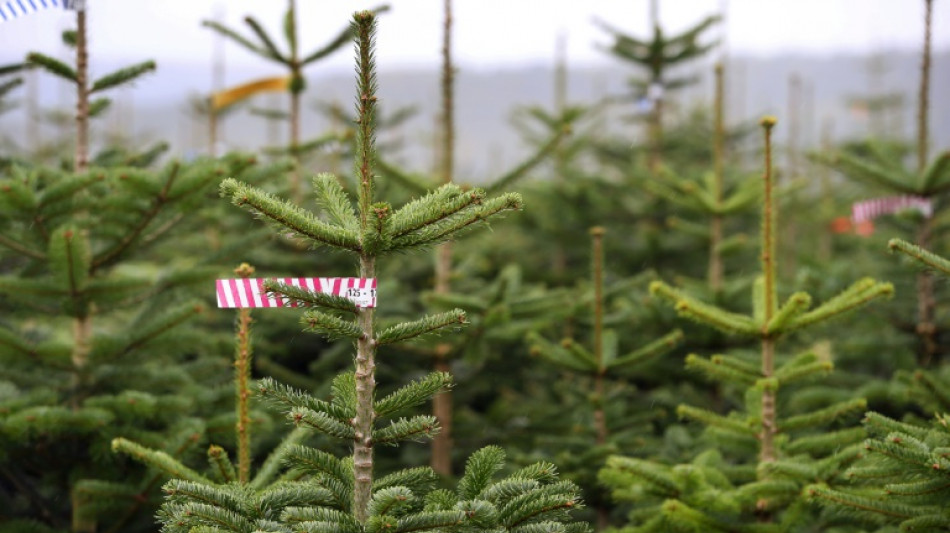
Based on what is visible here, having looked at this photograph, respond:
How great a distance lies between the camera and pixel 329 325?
7.44ft

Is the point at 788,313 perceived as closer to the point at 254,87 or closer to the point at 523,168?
the point at 523,168

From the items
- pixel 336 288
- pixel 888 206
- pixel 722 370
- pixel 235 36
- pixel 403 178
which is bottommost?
pixel 722 370

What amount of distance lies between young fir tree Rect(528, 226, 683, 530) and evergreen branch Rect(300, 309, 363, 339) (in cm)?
220

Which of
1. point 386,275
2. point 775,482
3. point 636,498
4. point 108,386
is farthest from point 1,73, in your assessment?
point 775,482

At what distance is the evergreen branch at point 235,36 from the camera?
5.48 meters

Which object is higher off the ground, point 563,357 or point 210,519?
point 563,357

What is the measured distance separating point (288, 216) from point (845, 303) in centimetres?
248

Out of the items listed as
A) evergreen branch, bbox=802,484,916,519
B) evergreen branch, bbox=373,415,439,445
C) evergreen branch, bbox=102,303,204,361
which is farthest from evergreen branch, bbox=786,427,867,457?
evergreen branch, bbox=102,303,204,361

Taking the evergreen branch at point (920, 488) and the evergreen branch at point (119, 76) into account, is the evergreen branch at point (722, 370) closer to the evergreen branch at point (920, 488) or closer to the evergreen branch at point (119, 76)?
the evergreen branch at point (920, 488)

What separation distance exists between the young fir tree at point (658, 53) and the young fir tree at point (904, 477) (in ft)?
16.2

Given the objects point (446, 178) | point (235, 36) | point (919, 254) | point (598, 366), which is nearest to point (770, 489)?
point (919, 254)

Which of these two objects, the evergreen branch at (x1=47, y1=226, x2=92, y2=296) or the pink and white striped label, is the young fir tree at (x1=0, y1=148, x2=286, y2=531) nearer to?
the evergreen branch at (x1=47, y1=226, x2=92, y2=296)

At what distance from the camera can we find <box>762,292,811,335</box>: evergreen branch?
3293mm

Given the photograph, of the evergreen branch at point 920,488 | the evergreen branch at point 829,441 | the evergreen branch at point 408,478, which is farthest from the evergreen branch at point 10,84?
the evergreen branch at point 920,488
